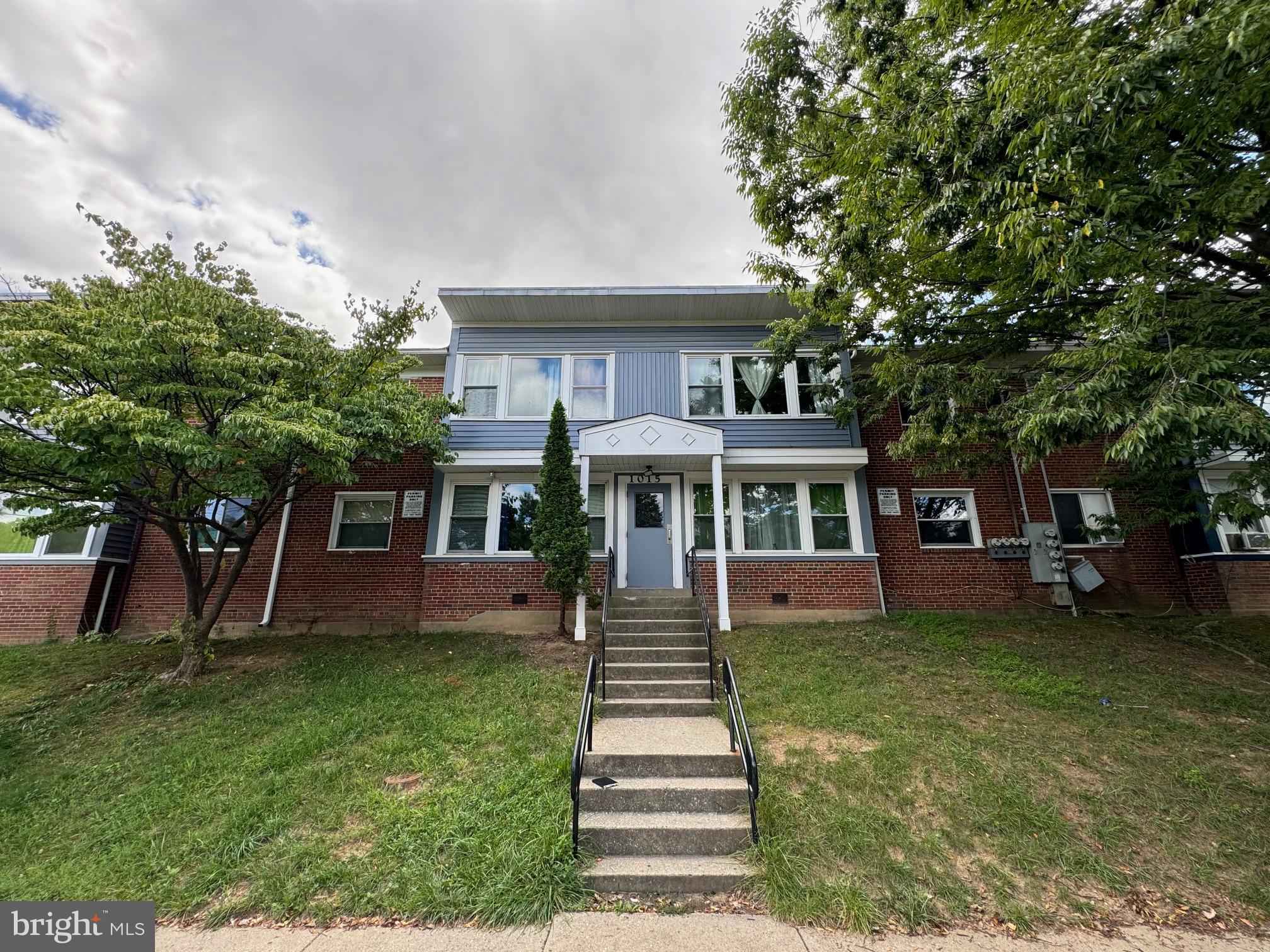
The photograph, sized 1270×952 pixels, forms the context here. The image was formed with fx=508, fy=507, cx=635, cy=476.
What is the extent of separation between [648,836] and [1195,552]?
509 inches

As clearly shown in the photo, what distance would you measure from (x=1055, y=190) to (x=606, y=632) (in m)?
7.15

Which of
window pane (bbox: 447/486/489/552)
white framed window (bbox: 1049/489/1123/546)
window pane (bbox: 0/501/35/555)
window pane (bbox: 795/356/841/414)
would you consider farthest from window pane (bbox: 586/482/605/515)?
window pane (bbox: 0/501/35/555)

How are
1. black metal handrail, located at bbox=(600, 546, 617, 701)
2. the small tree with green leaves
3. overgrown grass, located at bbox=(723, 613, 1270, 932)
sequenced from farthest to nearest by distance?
the small tree with green leaves < black metal handrail, located at bbox=(600, 546, 617, 701) < overgrown grass, located at bbox=(723, 613, 1270, 932)

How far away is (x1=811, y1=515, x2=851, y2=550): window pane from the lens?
1002 cm

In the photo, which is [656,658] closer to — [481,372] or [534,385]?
[534,385]

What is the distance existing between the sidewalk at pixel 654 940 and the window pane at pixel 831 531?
698 centimetres

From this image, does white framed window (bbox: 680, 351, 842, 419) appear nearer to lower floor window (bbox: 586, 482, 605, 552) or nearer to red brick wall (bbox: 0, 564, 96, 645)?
lower floor window (bbox: 586, 482, 605, 552)

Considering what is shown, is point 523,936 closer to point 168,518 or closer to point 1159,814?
point 1159,814

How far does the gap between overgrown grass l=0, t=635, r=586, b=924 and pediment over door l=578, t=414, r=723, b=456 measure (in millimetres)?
3545

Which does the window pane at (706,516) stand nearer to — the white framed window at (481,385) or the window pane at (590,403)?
the window pane at (590,403)

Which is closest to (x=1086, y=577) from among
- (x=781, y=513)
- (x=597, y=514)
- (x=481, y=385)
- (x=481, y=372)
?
(x=781, y=513)

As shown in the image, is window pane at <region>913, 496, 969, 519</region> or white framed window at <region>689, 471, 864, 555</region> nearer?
white framed window at <region>689, 471, 864, 555</region>

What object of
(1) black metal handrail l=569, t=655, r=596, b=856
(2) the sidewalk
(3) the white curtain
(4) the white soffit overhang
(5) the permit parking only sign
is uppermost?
(4) the white soffit overhang

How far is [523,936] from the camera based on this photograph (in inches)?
124
